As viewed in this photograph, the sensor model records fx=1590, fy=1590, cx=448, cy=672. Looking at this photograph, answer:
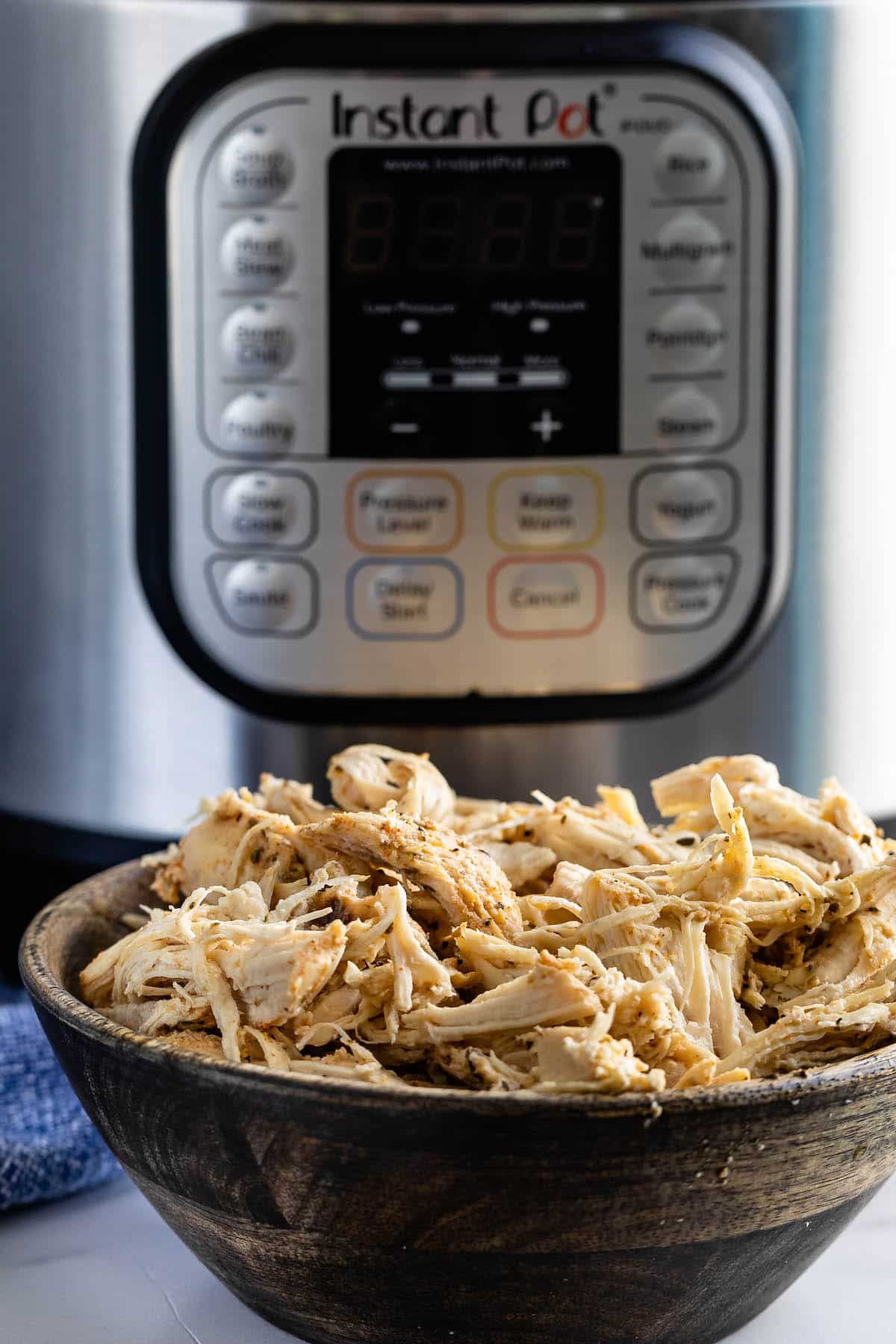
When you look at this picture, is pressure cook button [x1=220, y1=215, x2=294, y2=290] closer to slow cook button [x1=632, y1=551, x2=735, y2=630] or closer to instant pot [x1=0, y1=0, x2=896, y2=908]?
instant pot [x1=0, y1=0, x2=896, y2=908]

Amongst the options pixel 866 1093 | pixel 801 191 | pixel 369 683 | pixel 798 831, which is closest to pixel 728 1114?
pixel 866 1093

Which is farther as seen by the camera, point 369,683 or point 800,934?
point 369,683

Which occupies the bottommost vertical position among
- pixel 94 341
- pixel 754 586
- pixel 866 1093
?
pixel 866 1093

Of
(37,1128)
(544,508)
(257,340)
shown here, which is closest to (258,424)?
(257,340)

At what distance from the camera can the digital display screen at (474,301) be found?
71 cm

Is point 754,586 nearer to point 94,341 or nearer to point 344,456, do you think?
point 344,456

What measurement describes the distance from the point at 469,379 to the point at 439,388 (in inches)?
0.6

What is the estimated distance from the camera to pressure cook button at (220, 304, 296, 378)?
2.38ft

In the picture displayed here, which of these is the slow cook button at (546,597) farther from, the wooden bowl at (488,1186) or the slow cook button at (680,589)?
the wooden bowl at (488,1186)

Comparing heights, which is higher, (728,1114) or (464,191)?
(464,191)

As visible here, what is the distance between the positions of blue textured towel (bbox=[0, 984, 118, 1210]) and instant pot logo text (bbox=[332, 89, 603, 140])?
425 mm

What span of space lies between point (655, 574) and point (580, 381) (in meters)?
0.10

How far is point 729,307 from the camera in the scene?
0.73 metres

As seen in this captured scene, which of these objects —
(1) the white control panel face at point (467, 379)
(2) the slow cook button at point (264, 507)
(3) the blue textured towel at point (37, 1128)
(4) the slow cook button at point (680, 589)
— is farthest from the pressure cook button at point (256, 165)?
(3) the blue textured towel at point (37, 1128)
